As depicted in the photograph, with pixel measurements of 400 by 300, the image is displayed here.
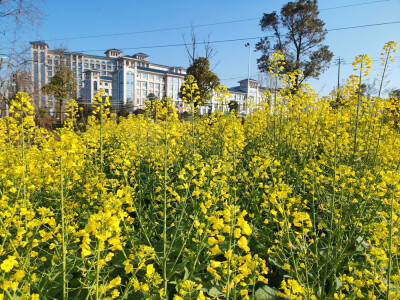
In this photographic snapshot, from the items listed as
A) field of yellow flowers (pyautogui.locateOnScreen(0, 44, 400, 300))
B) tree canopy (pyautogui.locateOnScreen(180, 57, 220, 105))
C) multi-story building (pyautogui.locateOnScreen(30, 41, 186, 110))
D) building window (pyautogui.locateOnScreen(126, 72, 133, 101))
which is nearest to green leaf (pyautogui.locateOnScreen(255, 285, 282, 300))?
field of yellow flowers (pyautogui.locateOnScreen(0, 44, 400, 300))

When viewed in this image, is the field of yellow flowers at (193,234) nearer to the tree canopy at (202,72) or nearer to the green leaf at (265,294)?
the green leaf at (265,294)

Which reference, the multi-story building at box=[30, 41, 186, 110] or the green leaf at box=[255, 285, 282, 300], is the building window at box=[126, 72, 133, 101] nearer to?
the multi-story building at box=[30, 41, 186, 110]

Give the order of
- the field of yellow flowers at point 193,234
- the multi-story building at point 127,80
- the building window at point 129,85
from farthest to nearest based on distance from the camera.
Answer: the building window at point 129,85 → the multi-story building at point 127,80 → the field of yellow flowers at point 193,234

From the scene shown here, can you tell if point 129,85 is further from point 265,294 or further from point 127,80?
point 265,294

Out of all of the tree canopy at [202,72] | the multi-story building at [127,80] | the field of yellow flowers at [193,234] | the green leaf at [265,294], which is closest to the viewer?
the field of yellow flowers at [193,234]

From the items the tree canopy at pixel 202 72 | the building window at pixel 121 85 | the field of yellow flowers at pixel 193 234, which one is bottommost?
the field of yellow flowers at pixel 193 234

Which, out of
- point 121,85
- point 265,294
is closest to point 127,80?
point 121,85

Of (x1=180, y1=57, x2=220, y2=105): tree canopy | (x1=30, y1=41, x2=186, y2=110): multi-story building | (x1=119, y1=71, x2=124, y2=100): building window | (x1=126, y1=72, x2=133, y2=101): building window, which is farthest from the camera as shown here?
(x1=126, y1=72, x2=133, y2=101): building window

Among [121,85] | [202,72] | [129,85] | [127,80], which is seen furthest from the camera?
[129,85]

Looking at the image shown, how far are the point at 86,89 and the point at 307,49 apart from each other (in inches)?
2851

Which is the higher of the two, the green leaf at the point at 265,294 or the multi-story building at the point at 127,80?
the multi-story building at the point at 127,80

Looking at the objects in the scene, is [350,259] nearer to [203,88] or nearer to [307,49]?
[203,88]

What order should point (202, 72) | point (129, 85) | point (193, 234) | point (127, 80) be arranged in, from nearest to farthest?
point (193, 234) < point (202, 72) < point (127, 80) < point (129, 85)

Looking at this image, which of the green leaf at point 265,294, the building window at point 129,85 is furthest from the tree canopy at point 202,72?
the building window at point 129,85
